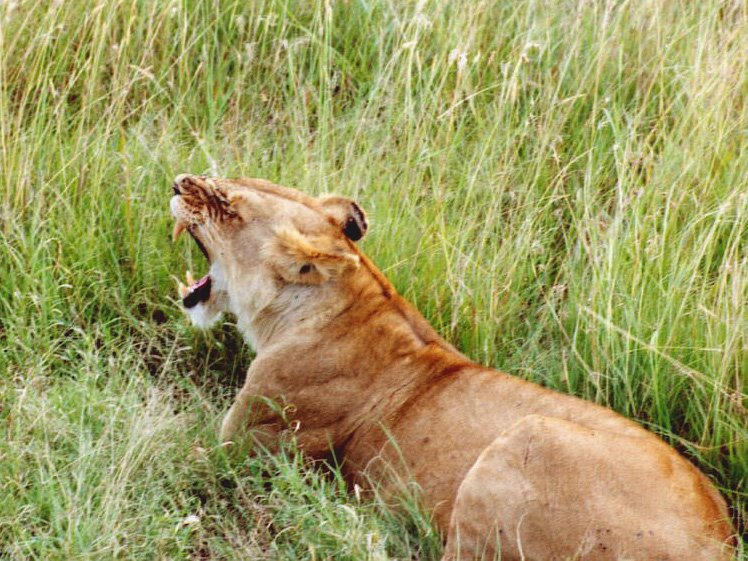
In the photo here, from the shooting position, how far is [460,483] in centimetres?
358

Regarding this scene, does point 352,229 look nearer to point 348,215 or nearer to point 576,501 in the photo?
point 348,215

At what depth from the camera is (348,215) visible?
4152mm

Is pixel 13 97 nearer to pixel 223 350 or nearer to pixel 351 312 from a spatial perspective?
pixel 223 350

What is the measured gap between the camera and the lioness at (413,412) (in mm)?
3283

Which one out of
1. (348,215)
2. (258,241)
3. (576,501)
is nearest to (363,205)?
(348,215)

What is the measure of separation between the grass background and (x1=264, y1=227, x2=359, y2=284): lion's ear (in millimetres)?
530

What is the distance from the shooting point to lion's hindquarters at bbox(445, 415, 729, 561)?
10.6 ft

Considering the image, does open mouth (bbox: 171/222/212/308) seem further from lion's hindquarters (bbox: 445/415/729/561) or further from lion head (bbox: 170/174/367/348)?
lion's hindquarters (bbox: 445/415/729/561)

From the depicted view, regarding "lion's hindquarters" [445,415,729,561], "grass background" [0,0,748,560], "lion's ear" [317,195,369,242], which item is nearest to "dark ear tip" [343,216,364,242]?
"lion's ear" [317,195,369,242]

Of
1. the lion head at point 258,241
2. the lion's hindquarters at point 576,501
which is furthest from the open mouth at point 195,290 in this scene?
the lion's hindquarters at point 576,501

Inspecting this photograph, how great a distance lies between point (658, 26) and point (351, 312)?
2.05 m

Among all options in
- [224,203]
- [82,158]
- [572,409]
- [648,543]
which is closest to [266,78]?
[82,158]

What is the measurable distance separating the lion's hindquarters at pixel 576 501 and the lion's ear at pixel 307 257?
0.87 metres

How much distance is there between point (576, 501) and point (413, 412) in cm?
69
